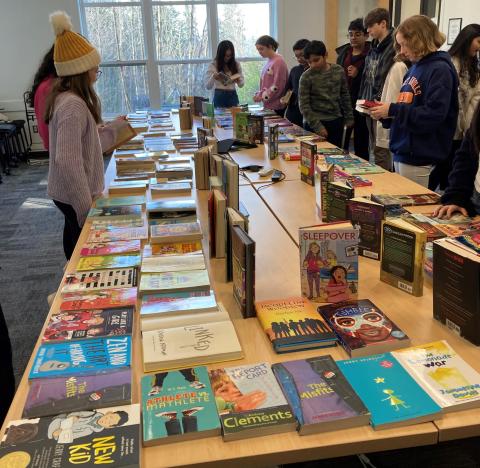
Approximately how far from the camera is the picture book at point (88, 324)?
138cm

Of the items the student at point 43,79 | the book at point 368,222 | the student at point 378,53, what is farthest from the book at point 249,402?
the student at point 378,53

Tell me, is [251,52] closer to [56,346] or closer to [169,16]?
[169,16]

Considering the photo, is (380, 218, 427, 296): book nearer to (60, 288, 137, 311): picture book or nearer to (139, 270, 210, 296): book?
(139, 270, 210, 296): book

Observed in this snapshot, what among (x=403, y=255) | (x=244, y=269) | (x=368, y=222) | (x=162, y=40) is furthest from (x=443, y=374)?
(x=162, y=40)

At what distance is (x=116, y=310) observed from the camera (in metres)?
1.50

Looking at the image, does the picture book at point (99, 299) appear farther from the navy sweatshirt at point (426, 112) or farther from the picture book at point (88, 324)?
the navy sweatshirt at point (426, 112)

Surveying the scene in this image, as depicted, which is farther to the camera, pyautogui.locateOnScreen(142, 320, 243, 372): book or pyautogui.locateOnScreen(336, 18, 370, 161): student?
pyautogui.locateOnScreen(336, 18, 370, 161): student

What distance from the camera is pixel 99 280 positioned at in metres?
1.69

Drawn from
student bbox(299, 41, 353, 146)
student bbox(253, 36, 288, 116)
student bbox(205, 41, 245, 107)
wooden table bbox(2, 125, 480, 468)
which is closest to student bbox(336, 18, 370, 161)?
student bbox(299, 41, 353, 146)

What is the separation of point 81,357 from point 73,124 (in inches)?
52.0

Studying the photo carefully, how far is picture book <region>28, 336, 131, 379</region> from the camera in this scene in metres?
1.23

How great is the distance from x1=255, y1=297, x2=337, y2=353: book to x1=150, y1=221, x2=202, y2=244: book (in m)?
0.58

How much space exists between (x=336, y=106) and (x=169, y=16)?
402 cm

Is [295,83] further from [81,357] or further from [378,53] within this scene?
[81,357]
